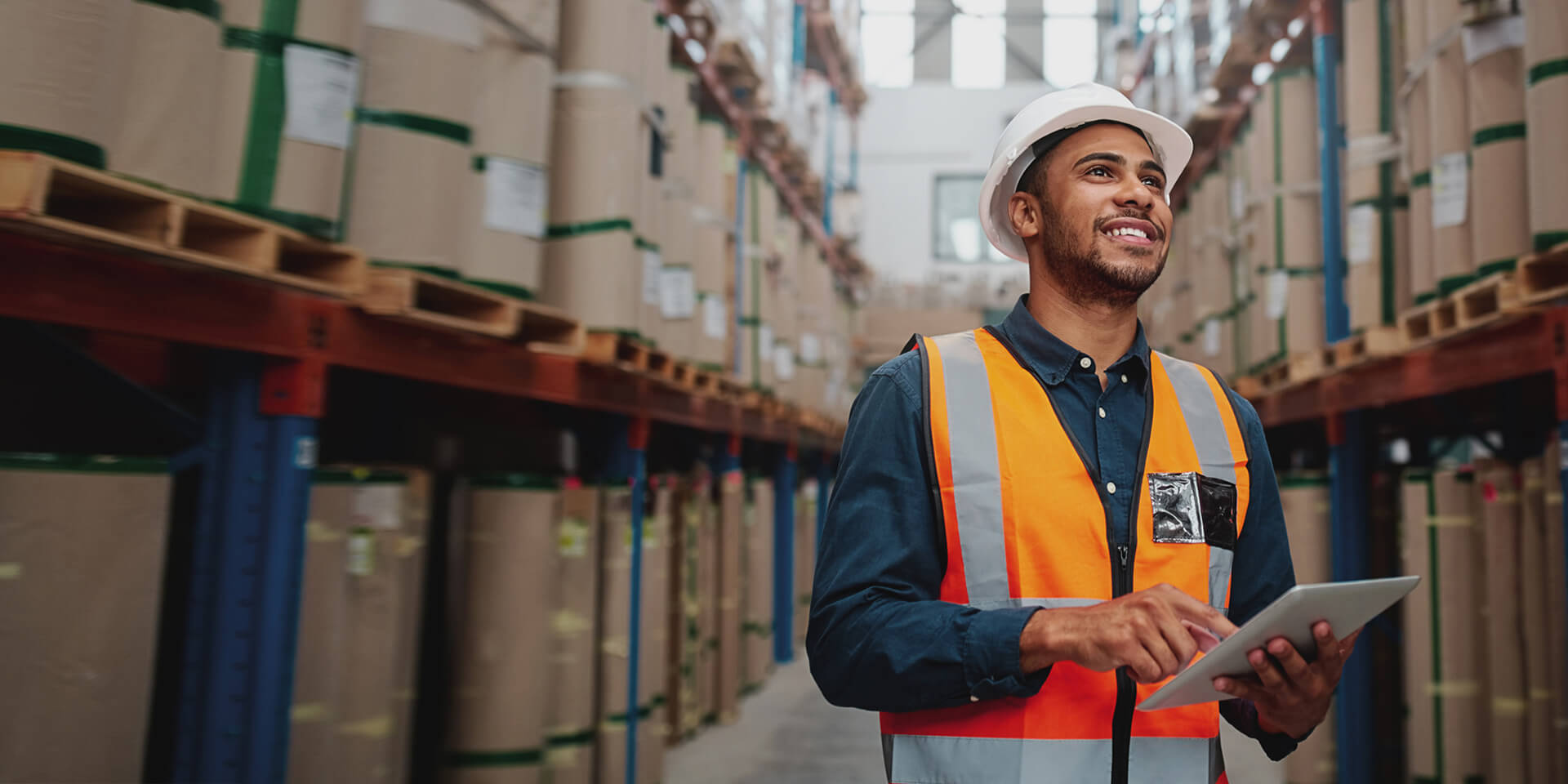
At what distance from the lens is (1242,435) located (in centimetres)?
164

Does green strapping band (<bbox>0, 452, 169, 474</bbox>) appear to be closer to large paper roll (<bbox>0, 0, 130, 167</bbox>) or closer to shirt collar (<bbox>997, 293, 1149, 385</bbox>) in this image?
large paper roll (<bbox>0, 0, 130, 167</bbox>)

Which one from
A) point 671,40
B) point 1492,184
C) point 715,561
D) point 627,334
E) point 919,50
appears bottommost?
point 715,561

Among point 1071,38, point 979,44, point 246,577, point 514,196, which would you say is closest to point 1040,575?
point 246,577

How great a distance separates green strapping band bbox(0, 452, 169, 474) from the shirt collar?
1.52m

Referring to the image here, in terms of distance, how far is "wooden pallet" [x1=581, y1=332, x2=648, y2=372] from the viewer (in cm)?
331

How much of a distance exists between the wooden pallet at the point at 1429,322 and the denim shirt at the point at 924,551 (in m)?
1.79

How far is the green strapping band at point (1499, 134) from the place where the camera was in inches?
111

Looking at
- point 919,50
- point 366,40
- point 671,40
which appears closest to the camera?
point 366,40

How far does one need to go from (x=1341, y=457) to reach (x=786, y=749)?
114 inches

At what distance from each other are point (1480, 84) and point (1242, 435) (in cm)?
199

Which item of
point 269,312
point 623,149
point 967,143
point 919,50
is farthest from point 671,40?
point 919,50

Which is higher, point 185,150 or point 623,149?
point 623,149

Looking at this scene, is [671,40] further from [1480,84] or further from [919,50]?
[919,50]

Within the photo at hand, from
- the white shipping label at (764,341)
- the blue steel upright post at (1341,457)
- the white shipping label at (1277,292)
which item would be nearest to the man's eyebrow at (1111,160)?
the blue steel upright post at (1341,457)
